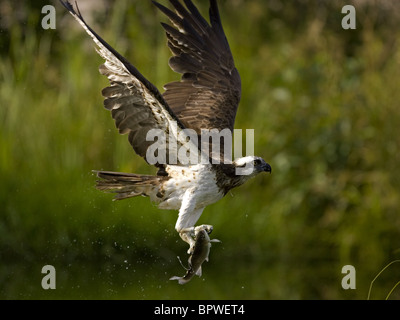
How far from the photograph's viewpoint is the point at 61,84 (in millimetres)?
10242

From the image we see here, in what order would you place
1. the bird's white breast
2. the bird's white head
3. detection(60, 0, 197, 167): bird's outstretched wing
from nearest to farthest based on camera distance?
detection(60, 0, 197, 167): bird's outstretched wing, the bird's white breast, the bird's white head

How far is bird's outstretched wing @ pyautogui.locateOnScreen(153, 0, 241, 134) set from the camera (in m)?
7.25

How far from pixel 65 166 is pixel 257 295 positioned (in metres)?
2.67

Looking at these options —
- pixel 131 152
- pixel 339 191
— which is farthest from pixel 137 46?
pixel 339 191

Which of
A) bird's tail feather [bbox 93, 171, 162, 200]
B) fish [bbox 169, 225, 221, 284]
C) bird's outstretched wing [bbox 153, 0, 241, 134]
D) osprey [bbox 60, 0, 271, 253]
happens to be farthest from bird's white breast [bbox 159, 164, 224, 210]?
bird's outstretched wing [bbox 153, 0, 241, 134]

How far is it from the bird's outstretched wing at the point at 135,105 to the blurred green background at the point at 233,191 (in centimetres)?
295

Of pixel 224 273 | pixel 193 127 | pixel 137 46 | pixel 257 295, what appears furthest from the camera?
pixel 137 46

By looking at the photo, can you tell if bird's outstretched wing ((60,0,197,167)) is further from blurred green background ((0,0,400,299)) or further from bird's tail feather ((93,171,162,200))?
blurred green background ((0,0,400,299))

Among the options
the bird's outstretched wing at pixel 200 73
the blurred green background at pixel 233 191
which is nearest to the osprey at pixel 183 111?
the bird's outstretched wing at pixel 200 73

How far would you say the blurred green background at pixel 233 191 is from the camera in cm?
928

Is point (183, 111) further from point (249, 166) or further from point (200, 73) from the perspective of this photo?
point (249, 166)

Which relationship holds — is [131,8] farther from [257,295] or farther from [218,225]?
[257,295]

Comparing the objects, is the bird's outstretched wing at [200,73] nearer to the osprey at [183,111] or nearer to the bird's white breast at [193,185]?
the osprey at [183,111]

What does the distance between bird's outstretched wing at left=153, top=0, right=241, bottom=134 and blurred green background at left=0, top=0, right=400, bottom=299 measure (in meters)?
2.30
